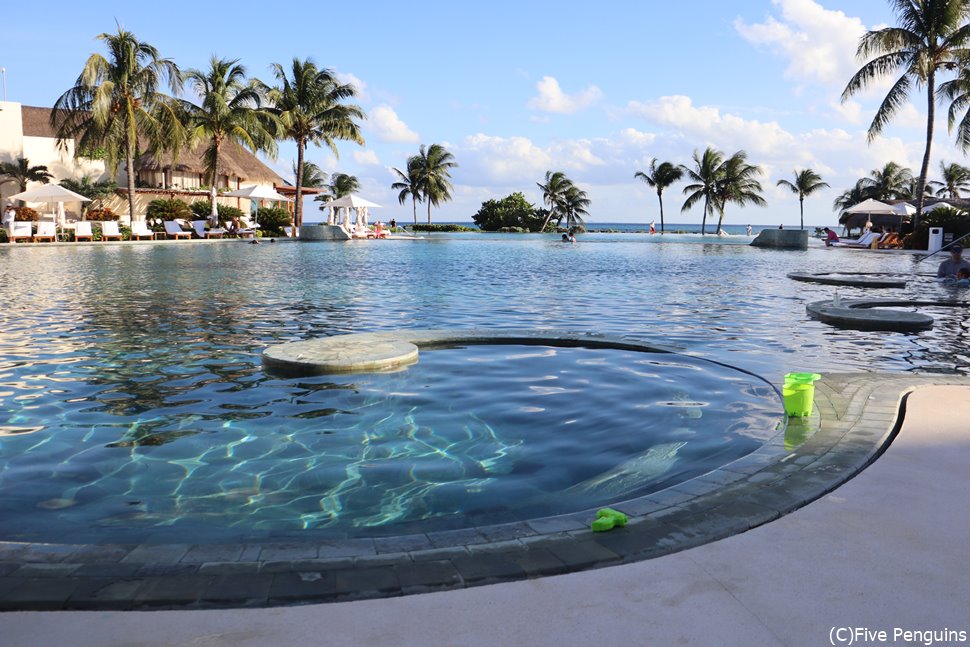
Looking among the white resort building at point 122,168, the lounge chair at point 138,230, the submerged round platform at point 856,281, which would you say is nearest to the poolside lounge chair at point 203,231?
the white resort building at point 122,168

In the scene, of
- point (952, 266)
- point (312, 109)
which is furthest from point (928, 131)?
point (312, 109)

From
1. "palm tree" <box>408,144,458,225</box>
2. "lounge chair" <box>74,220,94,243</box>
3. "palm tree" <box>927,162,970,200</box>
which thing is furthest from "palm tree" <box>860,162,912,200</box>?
"lounge chair" <box>74,220,94,243</box>

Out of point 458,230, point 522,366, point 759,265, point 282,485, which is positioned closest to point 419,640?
point 282,485

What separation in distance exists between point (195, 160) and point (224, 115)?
997 centimetres

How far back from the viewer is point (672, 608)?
264 cm

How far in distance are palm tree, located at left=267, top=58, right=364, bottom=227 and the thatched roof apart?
5.44 meters

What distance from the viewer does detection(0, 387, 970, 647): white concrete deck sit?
2461mm

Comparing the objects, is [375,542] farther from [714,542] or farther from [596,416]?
[596,416]

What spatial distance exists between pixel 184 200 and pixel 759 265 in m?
32.9

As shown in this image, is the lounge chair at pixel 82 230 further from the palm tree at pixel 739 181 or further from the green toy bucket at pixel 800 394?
the palm tree at pixel 739 181

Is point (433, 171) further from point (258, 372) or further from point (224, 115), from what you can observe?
point (258, 372)

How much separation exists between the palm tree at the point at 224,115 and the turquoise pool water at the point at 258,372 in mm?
21140

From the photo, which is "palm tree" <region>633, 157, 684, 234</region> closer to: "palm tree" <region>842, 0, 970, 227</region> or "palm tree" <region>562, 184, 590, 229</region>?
"palm tree" <region>562, 184, 590, 229</region>

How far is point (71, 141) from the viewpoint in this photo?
133ft
